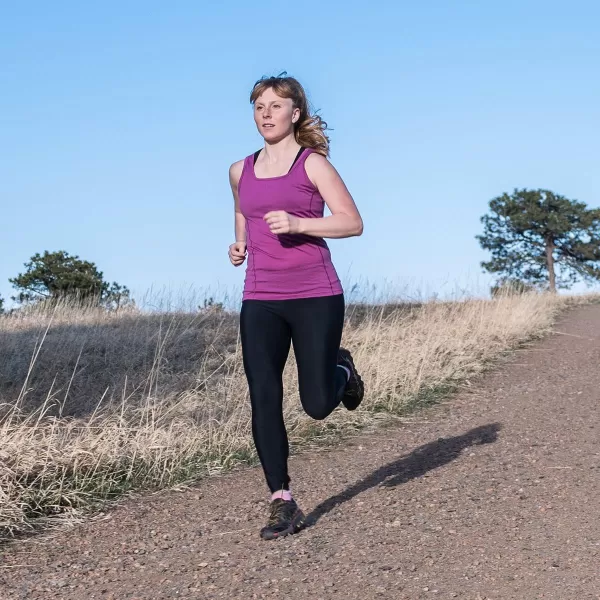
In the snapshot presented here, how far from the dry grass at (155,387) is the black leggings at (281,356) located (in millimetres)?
1299

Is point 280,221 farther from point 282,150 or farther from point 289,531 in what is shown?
point 289,531

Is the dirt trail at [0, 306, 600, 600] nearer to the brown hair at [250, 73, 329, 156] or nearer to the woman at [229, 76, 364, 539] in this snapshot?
the woman at [229, 76, 364, 539]

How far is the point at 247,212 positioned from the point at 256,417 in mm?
1028

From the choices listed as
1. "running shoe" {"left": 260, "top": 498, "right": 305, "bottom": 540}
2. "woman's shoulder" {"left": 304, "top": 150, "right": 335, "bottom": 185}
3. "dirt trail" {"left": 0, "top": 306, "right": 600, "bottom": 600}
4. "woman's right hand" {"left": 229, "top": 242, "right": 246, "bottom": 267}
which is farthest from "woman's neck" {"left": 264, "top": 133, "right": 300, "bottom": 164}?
"dirt trail" {"left": 0, "top": 306, "right": 600, "bottom": 600}

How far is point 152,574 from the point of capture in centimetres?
416

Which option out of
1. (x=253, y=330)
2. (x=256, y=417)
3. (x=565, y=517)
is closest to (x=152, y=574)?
(x=256, y=417)

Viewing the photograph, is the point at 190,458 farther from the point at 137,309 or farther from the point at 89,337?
the point at 137,309

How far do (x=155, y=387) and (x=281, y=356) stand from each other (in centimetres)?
454

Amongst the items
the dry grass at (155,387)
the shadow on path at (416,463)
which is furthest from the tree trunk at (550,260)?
the shadow on path at (416,463)

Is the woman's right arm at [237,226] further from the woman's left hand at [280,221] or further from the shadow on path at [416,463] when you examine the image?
the shadow on path at [416,463]

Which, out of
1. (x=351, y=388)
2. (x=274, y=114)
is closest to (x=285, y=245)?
(x=274, y=114)

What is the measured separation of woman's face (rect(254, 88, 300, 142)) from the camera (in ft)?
14.8

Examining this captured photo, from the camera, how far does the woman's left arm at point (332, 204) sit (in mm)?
4246

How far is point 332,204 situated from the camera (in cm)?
436
